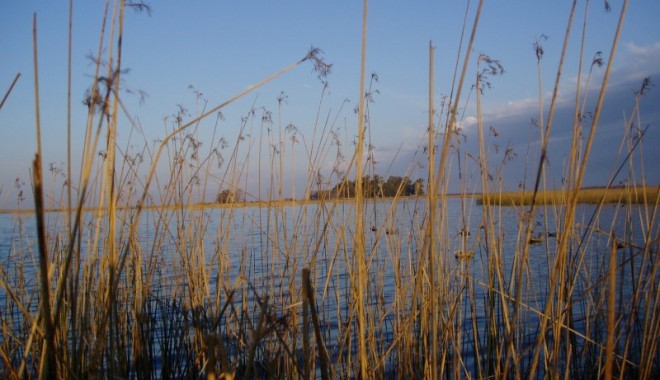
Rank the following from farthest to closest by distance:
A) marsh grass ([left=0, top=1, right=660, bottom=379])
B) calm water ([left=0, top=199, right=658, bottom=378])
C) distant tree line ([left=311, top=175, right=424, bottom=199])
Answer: distant tree line ([left=311, top=175, right=424, bottom=199])
calm water ([left=0, top=199, right=658, bottom=378])
marsh grass ([left=0, top=1, right=660, bottom=379])

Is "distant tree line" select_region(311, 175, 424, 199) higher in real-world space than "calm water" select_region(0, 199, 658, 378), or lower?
higher

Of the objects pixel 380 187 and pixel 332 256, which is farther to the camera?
pixel 332 256

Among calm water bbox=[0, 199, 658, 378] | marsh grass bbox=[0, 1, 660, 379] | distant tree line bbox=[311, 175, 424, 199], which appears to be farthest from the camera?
distant tree line bbox=[311, 175, 424, 199]

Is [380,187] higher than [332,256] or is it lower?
higher

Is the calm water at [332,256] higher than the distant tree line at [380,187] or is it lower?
lower

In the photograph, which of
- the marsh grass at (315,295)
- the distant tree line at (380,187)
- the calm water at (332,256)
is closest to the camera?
the marsh grass at (315,295)

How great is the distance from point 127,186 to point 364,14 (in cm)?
218

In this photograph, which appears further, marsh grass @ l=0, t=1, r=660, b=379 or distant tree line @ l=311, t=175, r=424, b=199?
distant tree line @ l=311, t=175, r=424, b=199

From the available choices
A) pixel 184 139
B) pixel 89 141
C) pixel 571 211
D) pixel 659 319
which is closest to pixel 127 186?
pixel 184 139

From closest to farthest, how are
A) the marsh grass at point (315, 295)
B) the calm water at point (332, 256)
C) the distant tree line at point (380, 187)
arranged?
1. the marsh grass at point (315, 295)
2. the calm water at point (332, 256)
3. the distant tree line at point (380, 187)

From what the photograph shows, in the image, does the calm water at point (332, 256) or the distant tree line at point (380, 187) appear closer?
the calm water at point (332, 256)

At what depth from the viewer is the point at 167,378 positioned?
231 cm

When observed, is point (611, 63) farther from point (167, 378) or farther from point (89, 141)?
point (167, 378)

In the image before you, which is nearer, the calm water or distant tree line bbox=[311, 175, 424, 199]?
the calm water
